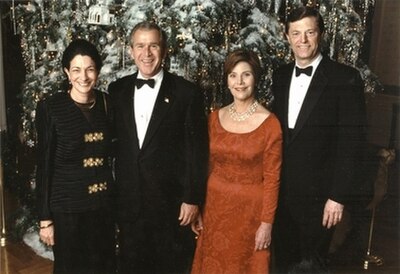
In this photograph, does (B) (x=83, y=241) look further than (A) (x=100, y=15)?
No

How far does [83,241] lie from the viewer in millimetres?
1656

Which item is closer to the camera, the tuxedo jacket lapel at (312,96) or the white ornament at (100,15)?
the tuxedo jacket lapel at (312,96)

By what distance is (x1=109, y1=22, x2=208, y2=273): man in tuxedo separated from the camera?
1.65 metres

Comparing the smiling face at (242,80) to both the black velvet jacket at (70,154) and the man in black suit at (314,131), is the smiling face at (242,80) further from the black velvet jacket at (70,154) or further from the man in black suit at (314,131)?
the black velvet jacket at (70,154)

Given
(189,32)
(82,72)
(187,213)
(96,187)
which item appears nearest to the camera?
(82,72)

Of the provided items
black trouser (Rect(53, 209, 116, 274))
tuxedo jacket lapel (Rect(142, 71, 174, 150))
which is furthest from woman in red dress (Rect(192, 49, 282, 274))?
black trouser (Rect(53, 209, 116, 274))

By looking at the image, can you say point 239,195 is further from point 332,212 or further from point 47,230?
point 47,230

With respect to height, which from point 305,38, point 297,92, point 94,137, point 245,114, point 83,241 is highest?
point 305,38

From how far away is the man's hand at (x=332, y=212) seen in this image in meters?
1.69

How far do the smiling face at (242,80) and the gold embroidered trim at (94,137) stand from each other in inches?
22.5

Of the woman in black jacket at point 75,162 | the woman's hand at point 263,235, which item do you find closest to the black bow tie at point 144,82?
the woman in black jacket at point 75,162

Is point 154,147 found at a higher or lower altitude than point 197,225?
higher

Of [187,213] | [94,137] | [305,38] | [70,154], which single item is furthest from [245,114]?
[70,154]

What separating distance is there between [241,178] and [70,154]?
703mm
